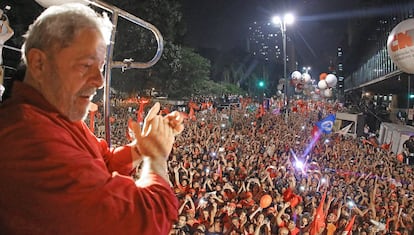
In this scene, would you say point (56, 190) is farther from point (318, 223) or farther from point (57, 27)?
point (318, 223)

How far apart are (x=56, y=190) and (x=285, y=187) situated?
6.52 m

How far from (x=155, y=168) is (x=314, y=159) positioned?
29.8ft

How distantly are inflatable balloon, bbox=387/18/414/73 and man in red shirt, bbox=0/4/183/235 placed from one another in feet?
21.2

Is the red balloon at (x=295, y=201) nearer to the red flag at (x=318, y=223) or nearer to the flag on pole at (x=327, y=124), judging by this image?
the red flag at (x=318, y=223)

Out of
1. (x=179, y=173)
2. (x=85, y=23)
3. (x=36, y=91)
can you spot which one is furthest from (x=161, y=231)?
(x=179, y=173)

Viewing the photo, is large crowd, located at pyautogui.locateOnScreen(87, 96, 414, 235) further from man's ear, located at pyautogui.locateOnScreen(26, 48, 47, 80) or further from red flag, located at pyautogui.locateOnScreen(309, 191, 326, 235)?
man's ear, located at pyautogui.locateOnScreen(26, 48, 47, 80)

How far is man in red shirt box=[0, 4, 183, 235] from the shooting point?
1.00 meters

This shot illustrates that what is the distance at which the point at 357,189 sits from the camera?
7043mm

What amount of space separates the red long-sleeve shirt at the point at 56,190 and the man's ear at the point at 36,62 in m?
0.11

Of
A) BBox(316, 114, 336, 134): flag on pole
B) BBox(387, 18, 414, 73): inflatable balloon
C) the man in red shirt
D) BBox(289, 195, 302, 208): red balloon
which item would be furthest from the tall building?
the man in red shirt

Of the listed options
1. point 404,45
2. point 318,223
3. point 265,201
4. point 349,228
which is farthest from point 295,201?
point 404,45

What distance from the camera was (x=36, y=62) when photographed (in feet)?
3.81

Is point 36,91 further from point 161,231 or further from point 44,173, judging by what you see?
point 161,231

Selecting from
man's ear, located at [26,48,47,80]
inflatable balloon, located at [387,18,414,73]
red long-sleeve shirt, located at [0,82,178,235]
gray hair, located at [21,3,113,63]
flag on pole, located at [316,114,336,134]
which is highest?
inflatable balloon, located at [387,18,414,73]
